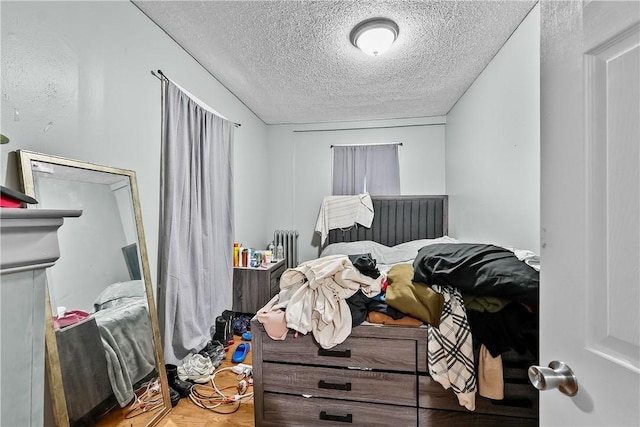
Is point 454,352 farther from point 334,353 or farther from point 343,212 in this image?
point 343,212

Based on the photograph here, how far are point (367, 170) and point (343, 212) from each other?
0.71 meters

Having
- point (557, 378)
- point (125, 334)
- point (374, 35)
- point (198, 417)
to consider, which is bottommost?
point (198, 417)

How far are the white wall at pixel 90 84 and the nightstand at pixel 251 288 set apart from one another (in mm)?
1220

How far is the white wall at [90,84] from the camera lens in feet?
3.95

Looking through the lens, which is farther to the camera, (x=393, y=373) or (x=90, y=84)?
(x=90, y=84)

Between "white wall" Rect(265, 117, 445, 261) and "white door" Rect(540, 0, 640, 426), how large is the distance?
3374 millimetres

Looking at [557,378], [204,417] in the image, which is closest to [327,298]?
[557,378]

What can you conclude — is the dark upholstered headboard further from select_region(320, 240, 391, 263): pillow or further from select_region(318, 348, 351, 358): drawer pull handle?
select_region(318, 348, 351, 358): drawer pull handle

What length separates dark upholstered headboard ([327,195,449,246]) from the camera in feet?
12.1

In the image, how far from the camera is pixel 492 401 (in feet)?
4.41

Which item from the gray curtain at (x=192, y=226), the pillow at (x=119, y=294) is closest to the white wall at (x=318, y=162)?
the gray curtain at (x=192, y=226)

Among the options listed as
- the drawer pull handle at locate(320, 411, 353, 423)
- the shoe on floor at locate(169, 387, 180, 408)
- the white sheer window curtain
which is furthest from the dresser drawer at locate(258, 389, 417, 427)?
the white sheer window curtain

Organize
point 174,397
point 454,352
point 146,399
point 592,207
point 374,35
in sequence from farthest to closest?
point 374,35 → point 174,397 → point 146,399 → point 454,352 → point 592,207

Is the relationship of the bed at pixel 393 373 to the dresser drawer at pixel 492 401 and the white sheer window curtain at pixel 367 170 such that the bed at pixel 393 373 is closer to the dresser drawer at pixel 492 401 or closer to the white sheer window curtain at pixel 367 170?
the dresser drawer at pixel 492 401
